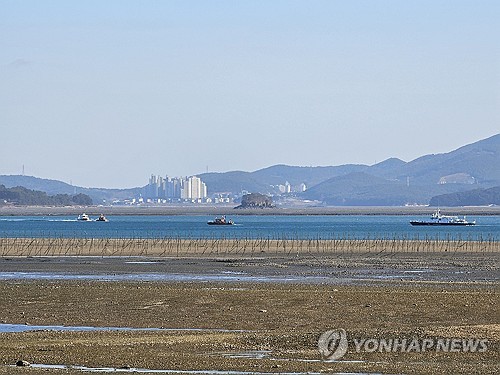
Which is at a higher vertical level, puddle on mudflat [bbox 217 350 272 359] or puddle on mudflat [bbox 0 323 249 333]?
puddle on mudflat [bbox 0 323 249 333]

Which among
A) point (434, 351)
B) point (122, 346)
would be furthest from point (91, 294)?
point (434, 351)

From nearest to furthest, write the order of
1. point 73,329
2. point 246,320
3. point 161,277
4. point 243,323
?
point 73,329, point 243,323, point 246,320, point 161,277

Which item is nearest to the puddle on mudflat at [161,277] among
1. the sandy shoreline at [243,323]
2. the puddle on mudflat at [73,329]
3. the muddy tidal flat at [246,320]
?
the muddy tidal flat at [246,320]

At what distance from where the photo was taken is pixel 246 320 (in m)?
40.0

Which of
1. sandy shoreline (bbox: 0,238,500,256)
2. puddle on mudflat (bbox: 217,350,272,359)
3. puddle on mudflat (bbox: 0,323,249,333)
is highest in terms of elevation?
sandy shoreline (bbox: 0,238,500,256)

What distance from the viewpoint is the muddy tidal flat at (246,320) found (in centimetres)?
3027

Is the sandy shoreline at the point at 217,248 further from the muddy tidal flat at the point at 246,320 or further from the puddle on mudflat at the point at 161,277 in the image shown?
the puddle on mudflat at the point at 161,277

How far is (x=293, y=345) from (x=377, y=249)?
228 feet

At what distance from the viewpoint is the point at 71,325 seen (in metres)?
39.4

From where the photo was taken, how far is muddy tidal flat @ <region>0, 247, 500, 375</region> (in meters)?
30.3

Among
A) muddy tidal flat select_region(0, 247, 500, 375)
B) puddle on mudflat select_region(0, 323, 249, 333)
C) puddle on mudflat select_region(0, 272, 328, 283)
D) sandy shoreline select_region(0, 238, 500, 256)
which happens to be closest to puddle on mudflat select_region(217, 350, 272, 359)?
muddy tidal flat select_region(0, 247, 500, 375)

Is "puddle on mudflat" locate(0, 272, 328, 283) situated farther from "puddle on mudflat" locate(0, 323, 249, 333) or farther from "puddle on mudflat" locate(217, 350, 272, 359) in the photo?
"puddle on mudflat" locate(217, 350, 272, 359)

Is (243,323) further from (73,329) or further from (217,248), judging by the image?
(217,248)

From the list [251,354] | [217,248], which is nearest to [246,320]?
[251,354]
